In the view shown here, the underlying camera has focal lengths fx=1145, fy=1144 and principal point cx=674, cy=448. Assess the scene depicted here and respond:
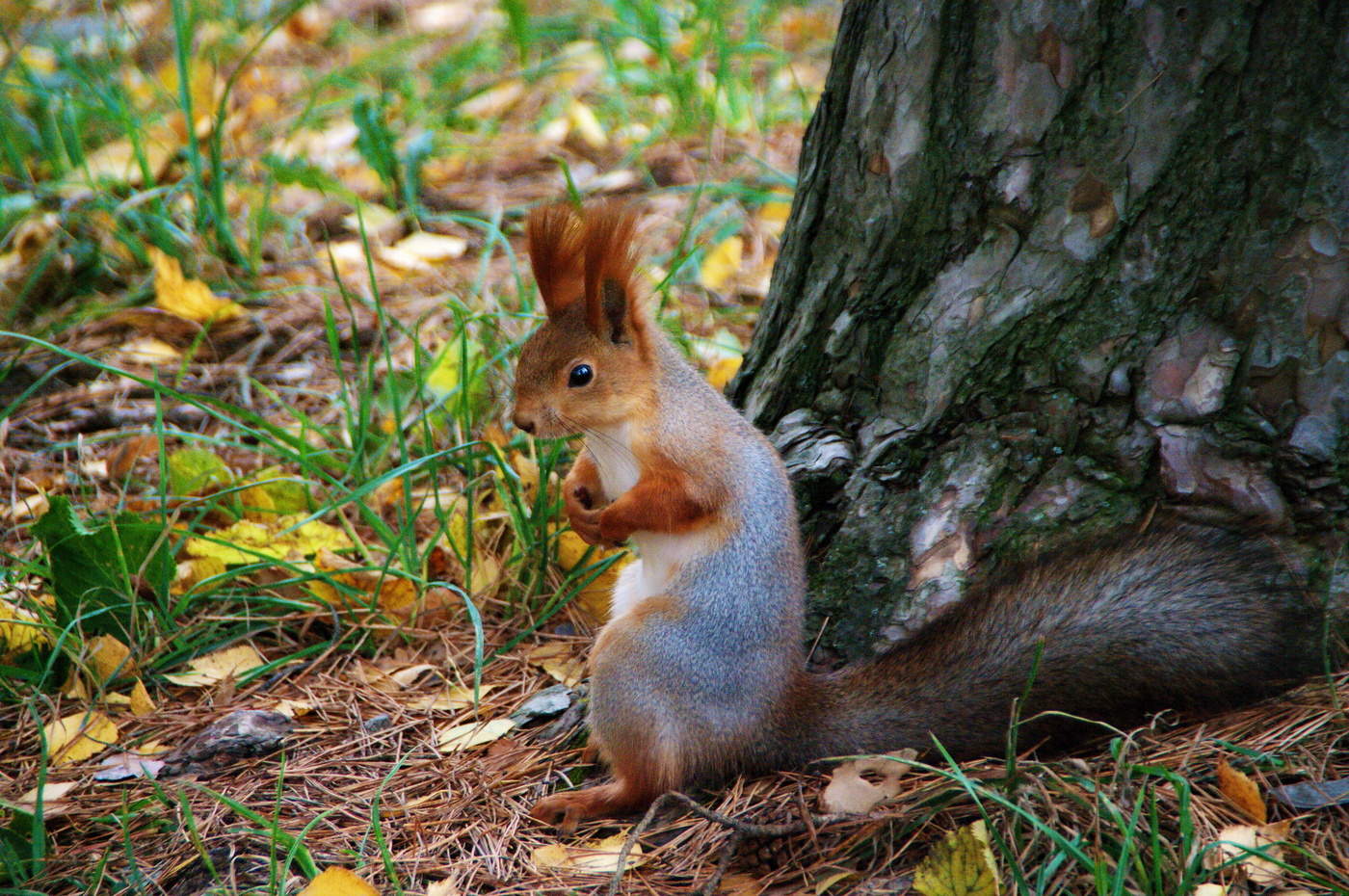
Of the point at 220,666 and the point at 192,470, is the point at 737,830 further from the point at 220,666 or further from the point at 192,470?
the point at 192,470

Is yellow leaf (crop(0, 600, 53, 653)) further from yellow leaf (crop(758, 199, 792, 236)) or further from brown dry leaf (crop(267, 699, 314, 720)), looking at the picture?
yellow leaf (crop(758, 199, 792, 236))

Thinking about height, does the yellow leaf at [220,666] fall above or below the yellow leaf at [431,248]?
below

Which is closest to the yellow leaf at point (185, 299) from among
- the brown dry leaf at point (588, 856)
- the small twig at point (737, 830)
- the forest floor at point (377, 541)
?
the forest floor at point (377, 541)

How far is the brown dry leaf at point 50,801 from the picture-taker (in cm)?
148

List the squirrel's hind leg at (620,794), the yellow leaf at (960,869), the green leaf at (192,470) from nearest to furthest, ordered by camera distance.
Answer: the yellow leaf at (960,869)
the squirrel's hind leg at (620,794)
the green leaf at (192,470)

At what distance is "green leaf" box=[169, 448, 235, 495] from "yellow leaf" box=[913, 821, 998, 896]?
143 cm

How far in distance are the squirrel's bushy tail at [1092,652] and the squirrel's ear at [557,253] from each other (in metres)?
0.65

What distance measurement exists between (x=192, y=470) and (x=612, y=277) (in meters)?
0.97

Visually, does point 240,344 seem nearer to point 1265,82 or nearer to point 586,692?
point 586,692

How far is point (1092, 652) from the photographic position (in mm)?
1361

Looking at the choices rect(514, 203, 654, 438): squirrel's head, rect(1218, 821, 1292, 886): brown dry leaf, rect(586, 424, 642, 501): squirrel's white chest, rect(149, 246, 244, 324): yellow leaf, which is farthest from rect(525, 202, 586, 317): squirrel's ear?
rect(149, 246, 244, 324): yellow leaf

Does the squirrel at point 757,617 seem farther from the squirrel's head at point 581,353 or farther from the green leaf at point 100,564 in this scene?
the green leaf at point 100,564

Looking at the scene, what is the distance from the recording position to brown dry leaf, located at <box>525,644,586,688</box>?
1.81m

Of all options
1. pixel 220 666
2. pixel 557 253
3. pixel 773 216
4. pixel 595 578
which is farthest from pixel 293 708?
pixel 773 216
